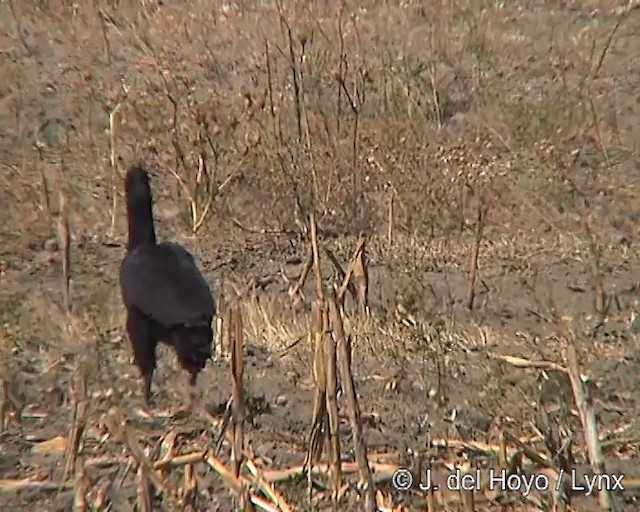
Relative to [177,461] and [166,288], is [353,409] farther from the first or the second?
[166,288]

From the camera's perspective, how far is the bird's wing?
376cm

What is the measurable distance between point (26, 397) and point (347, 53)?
4922mm

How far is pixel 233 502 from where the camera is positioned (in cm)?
303

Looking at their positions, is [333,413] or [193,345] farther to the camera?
[193,345]

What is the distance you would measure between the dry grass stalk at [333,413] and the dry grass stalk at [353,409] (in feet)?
0.08

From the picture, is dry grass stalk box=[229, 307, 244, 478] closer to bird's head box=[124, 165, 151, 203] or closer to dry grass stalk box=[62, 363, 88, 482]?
dry grass stalk box=[62, 363, 88, 482]

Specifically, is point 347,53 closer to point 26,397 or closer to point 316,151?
point 316,151

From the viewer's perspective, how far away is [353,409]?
8.31 feet

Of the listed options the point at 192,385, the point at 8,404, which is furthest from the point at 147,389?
the point at 8,404

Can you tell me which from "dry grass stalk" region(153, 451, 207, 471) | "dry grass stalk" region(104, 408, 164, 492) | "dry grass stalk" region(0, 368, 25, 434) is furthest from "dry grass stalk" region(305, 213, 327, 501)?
"dry grass stalk" region(0, 368, 25, 434)

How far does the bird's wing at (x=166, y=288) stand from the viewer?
376cm

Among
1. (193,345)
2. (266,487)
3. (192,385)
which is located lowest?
(266,487)

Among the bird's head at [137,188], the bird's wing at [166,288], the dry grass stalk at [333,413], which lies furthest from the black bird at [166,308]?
the dry grass stalk at [333,413]

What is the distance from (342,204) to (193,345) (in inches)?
99.2
